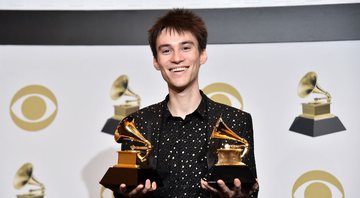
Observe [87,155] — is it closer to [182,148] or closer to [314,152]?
[182,148]

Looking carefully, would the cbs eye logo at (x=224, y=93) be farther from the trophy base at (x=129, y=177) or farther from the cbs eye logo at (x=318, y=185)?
the trophy base at (x=129, y=177)

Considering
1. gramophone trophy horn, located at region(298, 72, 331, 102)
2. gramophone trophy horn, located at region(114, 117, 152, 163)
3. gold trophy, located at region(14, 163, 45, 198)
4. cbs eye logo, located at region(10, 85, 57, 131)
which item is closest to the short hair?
gramophone trophy horn, located at region(114, 117, 152, 163)

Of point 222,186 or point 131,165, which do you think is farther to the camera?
point 131,165

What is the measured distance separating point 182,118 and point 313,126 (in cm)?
83

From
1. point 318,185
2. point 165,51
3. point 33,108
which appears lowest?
point 318,185

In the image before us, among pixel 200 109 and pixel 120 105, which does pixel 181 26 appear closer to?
pixel 200 109

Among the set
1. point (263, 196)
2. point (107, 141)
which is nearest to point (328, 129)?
point (263, 196)

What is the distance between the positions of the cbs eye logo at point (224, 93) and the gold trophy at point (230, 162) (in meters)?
0.73

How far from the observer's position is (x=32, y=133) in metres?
2.56

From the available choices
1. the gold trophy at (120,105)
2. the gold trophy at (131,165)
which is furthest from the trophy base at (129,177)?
the gold trophy at (120,105)

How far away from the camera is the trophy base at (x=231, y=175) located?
161cm

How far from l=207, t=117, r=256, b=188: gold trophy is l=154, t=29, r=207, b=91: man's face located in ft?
0.65

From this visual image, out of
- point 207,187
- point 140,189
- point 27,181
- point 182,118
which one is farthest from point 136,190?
point 27,181

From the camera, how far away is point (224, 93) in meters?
2.51
